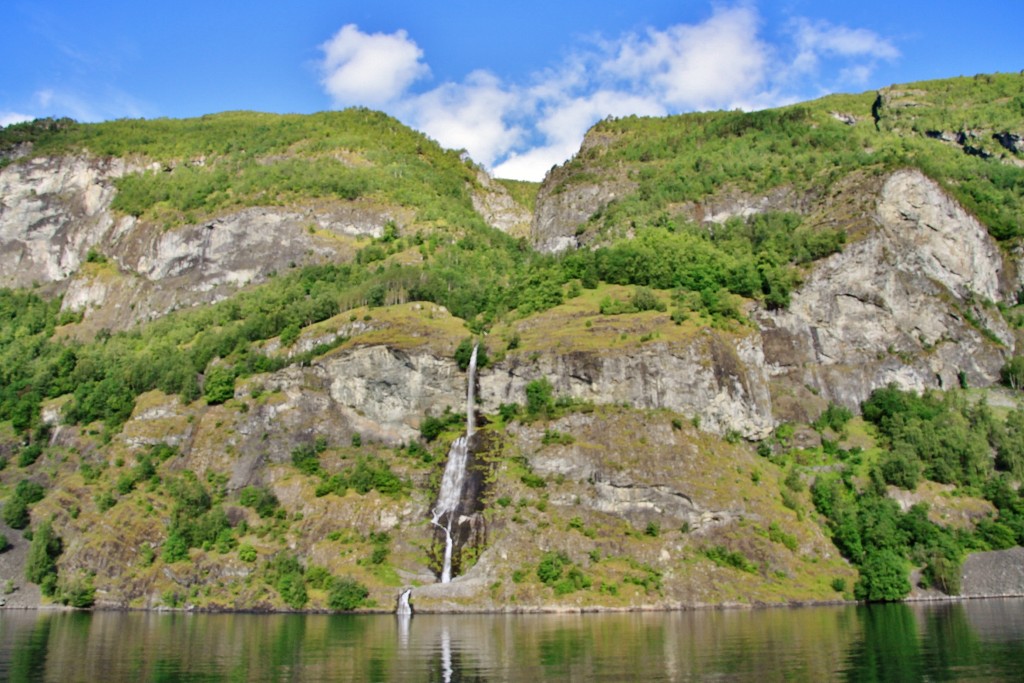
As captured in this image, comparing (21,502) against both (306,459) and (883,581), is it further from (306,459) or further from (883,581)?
(883,581)

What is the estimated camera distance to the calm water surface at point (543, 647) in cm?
3738

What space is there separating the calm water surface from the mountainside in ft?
38.3

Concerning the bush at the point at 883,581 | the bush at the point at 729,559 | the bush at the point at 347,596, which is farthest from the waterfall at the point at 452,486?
the bush at the point at 883,581

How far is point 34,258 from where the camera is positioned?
176m

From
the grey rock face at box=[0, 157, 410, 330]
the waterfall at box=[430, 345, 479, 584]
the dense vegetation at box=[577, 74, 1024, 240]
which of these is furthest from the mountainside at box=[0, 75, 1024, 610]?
the dense vegetation at box=[577, 74, 1024, 240]

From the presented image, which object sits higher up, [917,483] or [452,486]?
[917,483]

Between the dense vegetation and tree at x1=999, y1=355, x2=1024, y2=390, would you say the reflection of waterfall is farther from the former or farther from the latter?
the dense vegetation

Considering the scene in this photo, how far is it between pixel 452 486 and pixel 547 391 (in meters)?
16.5

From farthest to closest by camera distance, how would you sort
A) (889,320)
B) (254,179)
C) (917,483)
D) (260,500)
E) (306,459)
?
→ (254,179) → (889,320) → (306,459) → (917,483) → (260,500)

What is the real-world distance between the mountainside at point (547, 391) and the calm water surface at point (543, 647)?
11668mm

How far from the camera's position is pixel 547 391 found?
324 feet

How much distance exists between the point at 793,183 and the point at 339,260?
86383 mm

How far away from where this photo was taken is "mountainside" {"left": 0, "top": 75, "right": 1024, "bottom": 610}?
82.6 m

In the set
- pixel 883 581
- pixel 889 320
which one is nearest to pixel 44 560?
pixel 883 581
